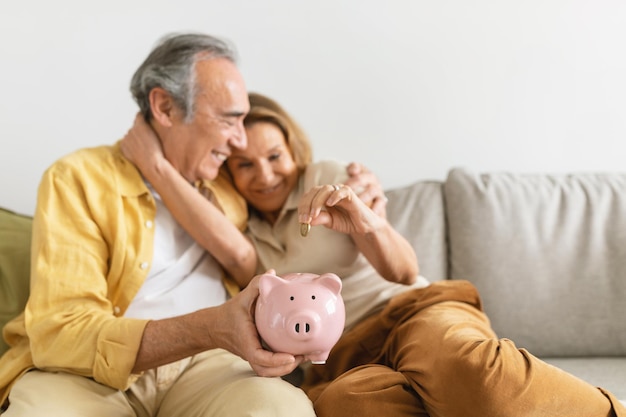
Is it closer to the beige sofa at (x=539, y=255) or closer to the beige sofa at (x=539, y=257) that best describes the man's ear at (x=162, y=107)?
the beige sofa at (x=539, y=257)

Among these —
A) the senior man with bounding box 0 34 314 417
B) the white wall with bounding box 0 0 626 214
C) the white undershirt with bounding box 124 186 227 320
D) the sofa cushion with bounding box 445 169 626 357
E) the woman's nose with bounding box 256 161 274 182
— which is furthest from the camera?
the white wall with bounding box 0 0 626 214

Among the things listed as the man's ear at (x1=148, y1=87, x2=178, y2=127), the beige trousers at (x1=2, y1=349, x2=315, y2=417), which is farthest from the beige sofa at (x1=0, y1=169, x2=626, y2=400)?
the beige trousers at (x1=2, y1=349, x2=315, y2=417)

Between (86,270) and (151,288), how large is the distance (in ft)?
0.65

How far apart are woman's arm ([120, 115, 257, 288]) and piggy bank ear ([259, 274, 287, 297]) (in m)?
0.43

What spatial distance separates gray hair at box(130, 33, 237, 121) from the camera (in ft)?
6.03

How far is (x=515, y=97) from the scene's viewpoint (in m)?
2.48

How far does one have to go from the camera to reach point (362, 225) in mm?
1743

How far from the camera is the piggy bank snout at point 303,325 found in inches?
54.2

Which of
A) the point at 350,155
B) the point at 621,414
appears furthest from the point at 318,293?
the point at 350,155

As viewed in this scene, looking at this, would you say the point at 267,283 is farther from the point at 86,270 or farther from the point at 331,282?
the point at 86,270

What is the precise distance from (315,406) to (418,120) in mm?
1206

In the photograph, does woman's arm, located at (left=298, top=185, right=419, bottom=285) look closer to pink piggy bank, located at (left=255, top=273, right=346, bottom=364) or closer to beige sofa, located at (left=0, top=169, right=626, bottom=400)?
pink piggy bank, located at (left=255, top=273, right=346, bottom=364)

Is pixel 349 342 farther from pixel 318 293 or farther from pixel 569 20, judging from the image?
pixel 569 20

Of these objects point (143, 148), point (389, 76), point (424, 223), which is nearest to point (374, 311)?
point (424, 223)
